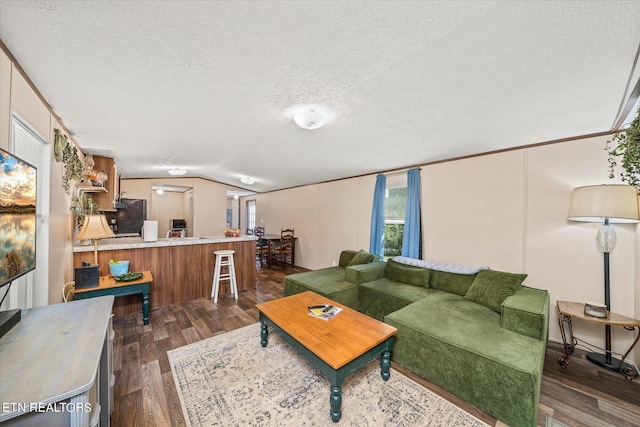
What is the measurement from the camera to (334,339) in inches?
70.1

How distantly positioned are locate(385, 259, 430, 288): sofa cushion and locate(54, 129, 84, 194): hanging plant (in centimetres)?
405

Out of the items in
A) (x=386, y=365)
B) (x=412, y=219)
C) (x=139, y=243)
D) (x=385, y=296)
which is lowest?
(x=386, y=365)

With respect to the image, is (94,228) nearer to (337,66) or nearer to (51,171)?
(51,171)

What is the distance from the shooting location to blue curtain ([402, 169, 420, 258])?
3.62 m

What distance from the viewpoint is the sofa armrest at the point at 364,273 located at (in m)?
3.25

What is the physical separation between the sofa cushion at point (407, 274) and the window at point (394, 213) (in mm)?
697

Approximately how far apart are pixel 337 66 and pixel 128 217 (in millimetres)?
5585

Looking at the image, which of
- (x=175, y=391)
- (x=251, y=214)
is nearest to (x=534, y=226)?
(x=175, y=391)

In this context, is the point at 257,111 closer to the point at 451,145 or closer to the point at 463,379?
the point at 451,145

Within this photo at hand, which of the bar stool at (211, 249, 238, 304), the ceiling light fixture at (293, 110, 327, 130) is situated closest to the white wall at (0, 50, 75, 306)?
the bar stool at (211, 249, 238, 304)

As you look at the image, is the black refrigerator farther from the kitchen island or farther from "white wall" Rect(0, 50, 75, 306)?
"white wall" Rect(0, 50, 75, 306)

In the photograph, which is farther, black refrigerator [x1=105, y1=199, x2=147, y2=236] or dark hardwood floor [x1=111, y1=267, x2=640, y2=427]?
black refrigerator [x1=105, y1=199, x2=147, y2=236]

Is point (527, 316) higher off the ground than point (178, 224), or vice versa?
point (178, 224)

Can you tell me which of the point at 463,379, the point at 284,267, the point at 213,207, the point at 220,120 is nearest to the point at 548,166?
the point at 463,379
